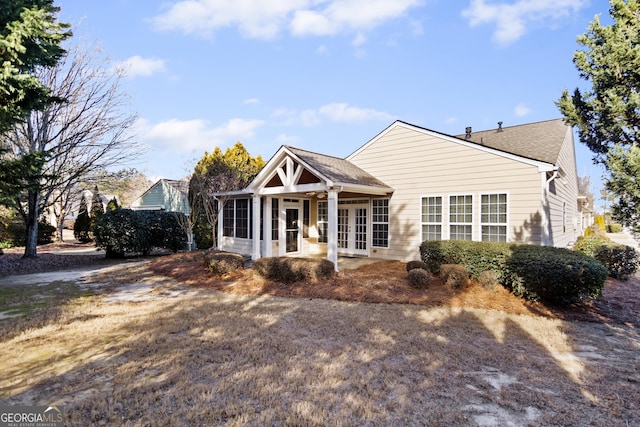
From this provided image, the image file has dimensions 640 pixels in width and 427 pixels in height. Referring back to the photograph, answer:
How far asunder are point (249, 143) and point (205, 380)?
15878mm

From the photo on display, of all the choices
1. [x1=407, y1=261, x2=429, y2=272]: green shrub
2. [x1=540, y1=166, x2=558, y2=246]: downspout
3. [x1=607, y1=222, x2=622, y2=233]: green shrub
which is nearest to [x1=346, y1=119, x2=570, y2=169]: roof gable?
[x1=540, y1=166, x2=558, y2=246]: downspout

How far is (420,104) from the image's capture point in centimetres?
1539

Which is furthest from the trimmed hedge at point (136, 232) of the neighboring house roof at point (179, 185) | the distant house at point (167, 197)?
the neighboring house roof at point (179, 185)

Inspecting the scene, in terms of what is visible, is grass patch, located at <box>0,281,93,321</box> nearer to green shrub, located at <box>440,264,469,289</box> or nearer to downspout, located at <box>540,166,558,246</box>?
green shrub, located at <box>440,264,469,289</box>

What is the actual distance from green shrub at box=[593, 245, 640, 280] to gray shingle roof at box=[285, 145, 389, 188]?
702 centimetres

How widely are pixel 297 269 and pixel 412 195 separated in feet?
17.1

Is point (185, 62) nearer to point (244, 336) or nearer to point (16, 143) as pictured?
point (16, 143)

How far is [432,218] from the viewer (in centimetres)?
1105

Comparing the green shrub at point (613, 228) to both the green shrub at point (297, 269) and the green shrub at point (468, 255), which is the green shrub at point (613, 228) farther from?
the green shrub at point (297, 269)

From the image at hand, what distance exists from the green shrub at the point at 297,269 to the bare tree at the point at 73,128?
32.7 feet

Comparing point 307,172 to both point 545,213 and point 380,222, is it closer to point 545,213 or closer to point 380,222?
point 380,222

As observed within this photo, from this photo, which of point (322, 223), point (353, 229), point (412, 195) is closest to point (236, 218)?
point (322, 223)

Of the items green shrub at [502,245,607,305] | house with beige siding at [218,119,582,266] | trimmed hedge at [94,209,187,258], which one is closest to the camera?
green shrub at [502,245,607,305]

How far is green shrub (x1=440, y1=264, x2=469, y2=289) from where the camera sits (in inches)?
304
